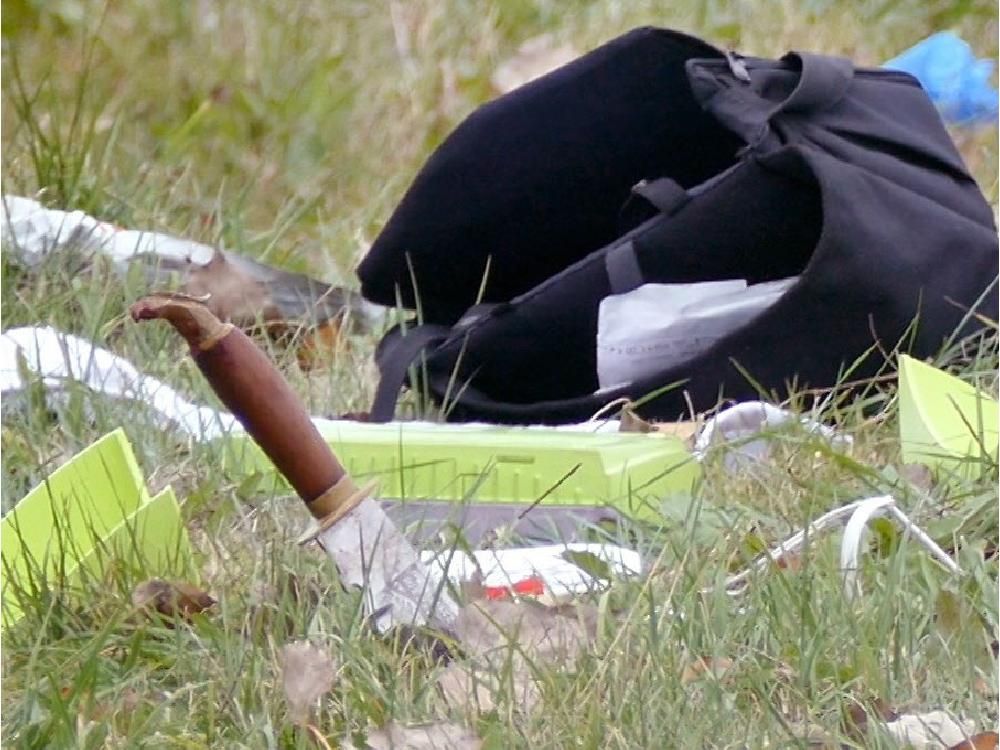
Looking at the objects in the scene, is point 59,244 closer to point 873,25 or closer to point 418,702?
point 418,702

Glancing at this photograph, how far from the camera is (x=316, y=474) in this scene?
1.39 m

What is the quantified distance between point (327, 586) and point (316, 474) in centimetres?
20

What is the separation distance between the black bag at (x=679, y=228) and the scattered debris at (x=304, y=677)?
806 mm

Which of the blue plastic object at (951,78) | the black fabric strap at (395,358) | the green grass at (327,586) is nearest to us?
the green grass at (327,586)

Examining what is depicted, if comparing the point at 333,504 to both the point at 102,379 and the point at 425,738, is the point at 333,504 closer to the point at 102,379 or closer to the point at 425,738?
the point at 425,738

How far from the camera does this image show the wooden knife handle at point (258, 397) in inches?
50.7

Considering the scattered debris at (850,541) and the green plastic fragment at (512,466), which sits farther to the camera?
the green plastic fragment at (512,466)

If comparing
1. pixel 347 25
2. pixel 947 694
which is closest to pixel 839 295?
pixel 947 694

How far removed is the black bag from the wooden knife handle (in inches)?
32.0

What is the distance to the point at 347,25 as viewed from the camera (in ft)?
13.1

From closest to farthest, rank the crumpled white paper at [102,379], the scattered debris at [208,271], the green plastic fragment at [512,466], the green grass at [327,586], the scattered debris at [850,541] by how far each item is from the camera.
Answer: the green grass at [327,586] → the scattered debris at [850,541] → the green plastic fragment at [512,466] → the crumpled white paper at [102,379] → the scattered debris at [208,271]

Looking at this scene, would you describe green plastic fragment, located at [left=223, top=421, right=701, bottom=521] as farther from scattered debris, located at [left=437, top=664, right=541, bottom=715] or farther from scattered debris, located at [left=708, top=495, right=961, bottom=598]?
scattered debris, located at [left=437, top=664, right=541, bottom=715]

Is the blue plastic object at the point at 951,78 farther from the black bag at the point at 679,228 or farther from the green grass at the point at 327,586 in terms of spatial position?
the black bag at the point at 679,228

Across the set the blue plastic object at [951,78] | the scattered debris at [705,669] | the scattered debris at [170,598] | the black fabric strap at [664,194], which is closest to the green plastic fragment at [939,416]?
the black fabric strap at [664,194]
